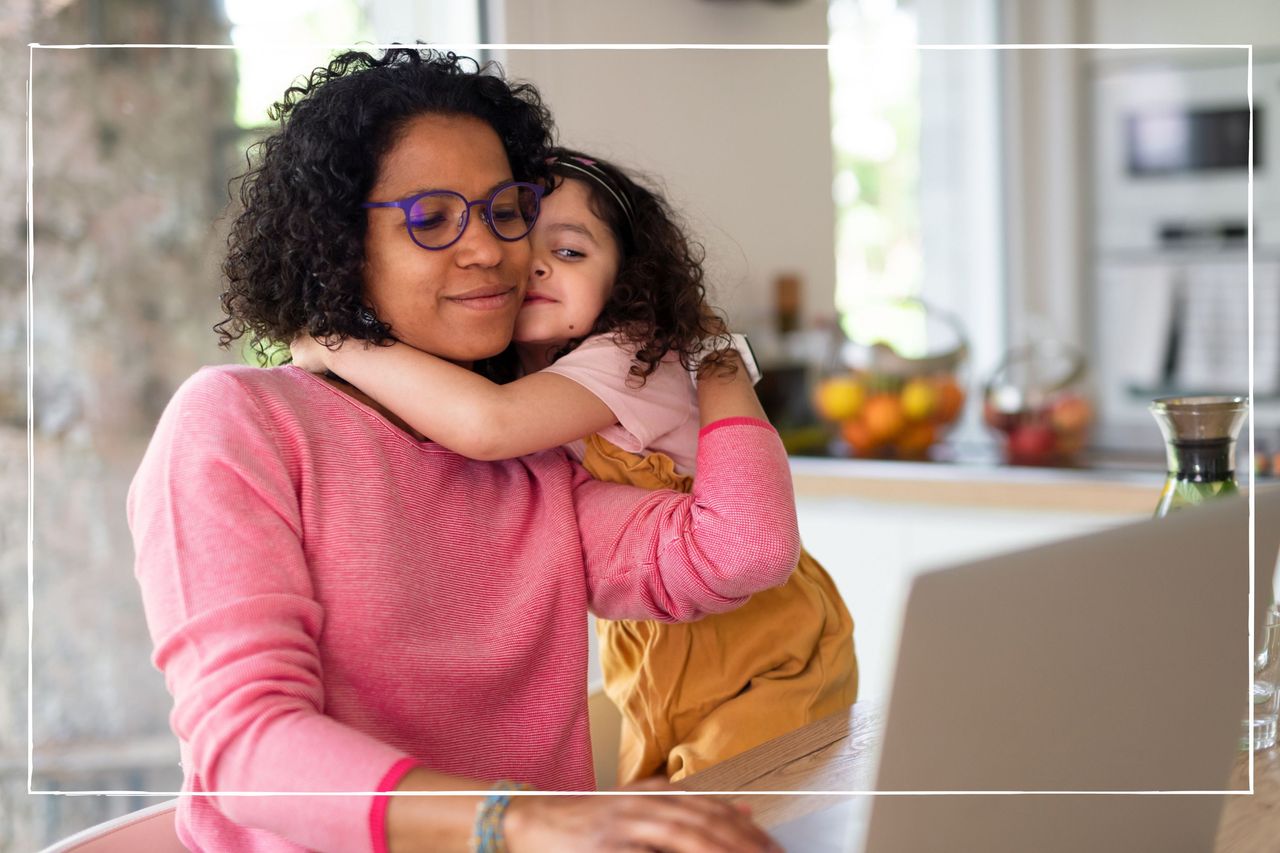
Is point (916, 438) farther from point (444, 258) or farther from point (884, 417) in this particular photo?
point (444, 258)

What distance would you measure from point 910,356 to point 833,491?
1.06ft

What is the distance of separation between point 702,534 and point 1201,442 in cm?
44

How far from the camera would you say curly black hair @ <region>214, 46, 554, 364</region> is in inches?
37.1

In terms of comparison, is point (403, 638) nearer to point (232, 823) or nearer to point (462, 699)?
point (462, 699)

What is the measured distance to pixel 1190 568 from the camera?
88 centimetres

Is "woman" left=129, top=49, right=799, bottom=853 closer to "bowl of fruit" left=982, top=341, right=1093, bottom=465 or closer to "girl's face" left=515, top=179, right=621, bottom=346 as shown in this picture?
"girl's face" left=515, top=179, right=621, bottom=346

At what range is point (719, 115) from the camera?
178 centimetres

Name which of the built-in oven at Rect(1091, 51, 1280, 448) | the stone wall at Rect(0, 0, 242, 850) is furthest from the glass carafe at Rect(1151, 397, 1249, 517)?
the built-in oven at Rect(1091, 51, 1280, 448)

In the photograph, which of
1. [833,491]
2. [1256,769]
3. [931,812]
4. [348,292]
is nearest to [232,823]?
[348,292]

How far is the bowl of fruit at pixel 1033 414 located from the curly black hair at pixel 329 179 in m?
1.62

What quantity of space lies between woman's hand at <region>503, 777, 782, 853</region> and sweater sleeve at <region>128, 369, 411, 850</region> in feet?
0.28

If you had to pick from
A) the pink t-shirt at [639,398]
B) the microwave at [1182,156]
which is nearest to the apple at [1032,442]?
the pink t-shirt at [639,398]

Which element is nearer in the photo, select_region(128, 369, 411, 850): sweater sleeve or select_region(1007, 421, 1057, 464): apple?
select_region(128, 369, 411, 850): sweater sleeve

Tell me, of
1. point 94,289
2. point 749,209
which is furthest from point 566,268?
point 749,209
